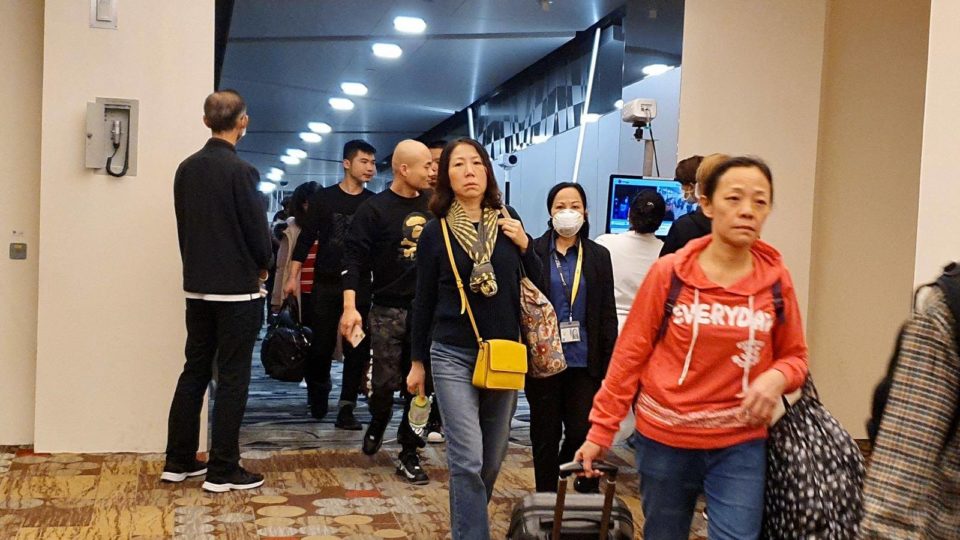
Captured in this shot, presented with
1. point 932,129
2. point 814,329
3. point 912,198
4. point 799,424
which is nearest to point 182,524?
point 799,424

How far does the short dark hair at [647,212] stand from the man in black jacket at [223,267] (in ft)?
5.96

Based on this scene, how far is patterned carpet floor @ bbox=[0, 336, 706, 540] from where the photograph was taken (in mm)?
4254

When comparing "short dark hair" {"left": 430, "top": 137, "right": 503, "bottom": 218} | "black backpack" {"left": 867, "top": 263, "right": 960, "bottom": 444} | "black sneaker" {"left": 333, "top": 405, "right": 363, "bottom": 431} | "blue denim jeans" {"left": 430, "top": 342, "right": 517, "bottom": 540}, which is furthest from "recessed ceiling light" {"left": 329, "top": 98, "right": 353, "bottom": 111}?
"black backpack" {"left": 867, "top": 263, "right": 960, "bottom": 444}

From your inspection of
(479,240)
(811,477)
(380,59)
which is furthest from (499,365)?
(380,59)

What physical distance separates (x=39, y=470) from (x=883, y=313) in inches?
182

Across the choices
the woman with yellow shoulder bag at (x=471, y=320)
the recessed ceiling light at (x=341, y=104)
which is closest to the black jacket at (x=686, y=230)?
the woman with yellow shoulder bag at (x=471, y=320)

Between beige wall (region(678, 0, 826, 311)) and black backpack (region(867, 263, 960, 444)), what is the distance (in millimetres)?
→ 4267

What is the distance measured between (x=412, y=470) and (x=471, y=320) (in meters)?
1.82

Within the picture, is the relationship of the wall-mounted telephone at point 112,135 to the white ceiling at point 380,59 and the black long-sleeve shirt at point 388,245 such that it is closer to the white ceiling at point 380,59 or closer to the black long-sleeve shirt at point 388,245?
the black long-sleeve shirt at point 388,245

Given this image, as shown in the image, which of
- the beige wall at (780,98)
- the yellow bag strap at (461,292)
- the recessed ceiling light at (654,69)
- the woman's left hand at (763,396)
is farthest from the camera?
the recessed ceiling light at (654,69)

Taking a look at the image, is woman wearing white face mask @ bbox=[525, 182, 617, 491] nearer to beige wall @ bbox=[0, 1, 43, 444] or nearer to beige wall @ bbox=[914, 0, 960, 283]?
beige wall @ bbox=[914, 0, 960, 283]

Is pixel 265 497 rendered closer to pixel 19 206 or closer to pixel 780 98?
pixel 19 206

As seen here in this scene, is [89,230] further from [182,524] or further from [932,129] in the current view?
[932,129]

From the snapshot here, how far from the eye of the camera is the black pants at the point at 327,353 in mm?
6277
